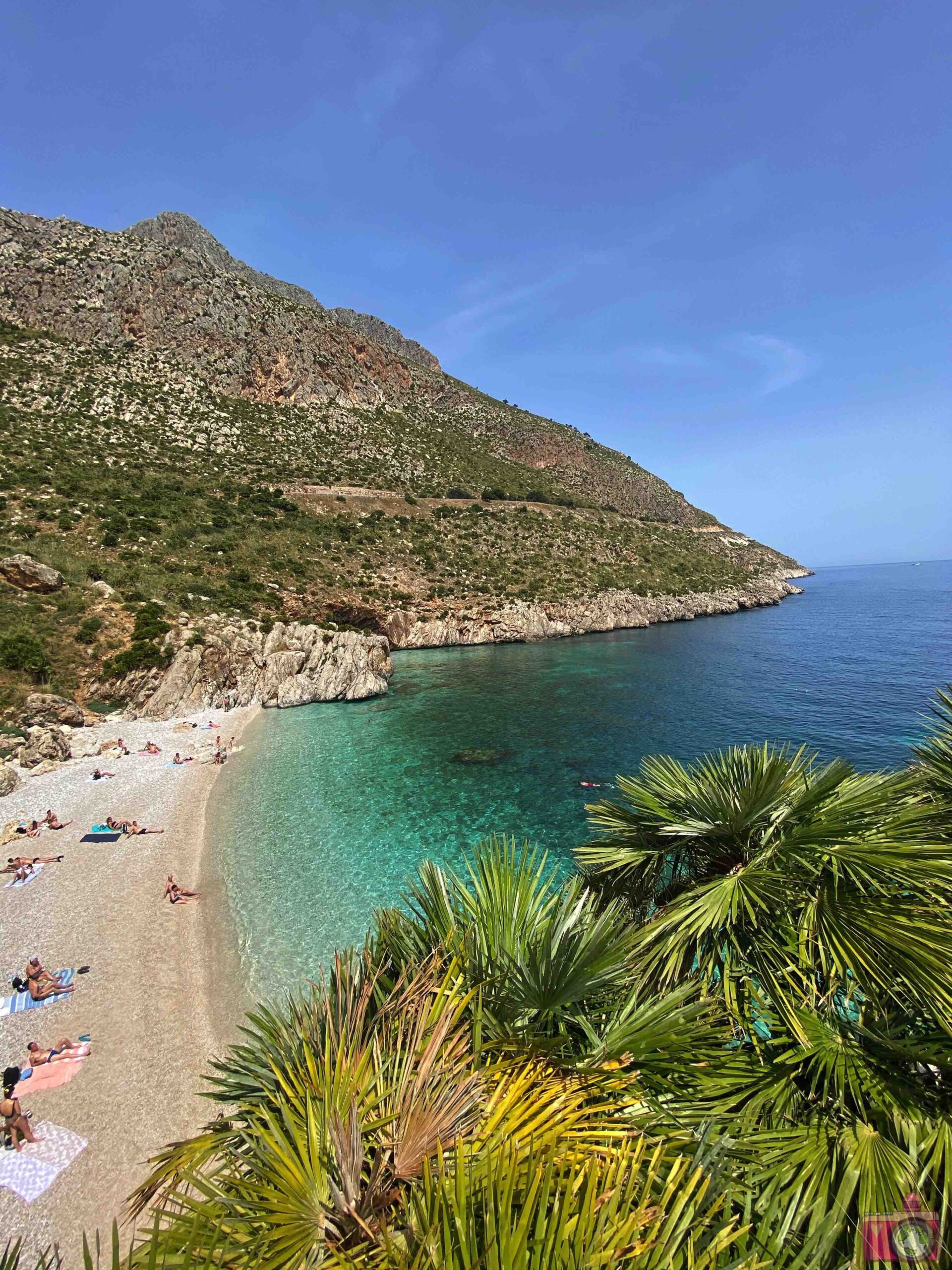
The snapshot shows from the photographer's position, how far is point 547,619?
1954 inches

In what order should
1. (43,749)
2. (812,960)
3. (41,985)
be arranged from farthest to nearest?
(43,749) → (41,985) → (812,960)

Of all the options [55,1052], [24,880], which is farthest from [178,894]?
[24,880]

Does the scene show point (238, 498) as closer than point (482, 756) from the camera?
No

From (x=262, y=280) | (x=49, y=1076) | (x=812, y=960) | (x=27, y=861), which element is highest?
(x=262, y=280)

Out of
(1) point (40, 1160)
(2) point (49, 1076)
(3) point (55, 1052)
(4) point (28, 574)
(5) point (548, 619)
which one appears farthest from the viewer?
(5) point (548, 619)

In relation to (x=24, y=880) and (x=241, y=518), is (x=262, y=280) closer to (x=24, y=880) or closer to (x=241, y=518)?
(x=241, y=518)

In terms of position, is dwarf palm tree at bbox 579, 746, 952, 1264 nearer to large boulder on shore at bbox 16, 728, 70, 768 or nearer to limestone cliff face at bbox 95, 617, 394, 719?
large boulder on shore at bbox 16, 728, 70, 768

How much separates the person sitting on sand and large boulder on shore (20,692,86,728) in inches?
622

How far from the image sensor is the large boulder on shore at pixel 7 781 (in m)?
16.3

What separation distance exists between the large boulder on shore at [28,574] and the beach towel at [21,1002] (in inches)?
986

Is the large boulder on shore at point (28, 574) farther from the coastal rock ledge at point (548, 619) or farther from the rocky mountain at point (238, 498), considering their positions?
the coastal rock ledge at point (548, 619)

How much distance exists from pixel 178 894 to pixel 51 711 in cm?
1523

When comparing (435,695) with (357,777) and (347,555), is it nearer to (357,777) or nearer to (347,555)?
(357,777)

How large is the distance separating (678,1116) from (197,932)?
1120cm
